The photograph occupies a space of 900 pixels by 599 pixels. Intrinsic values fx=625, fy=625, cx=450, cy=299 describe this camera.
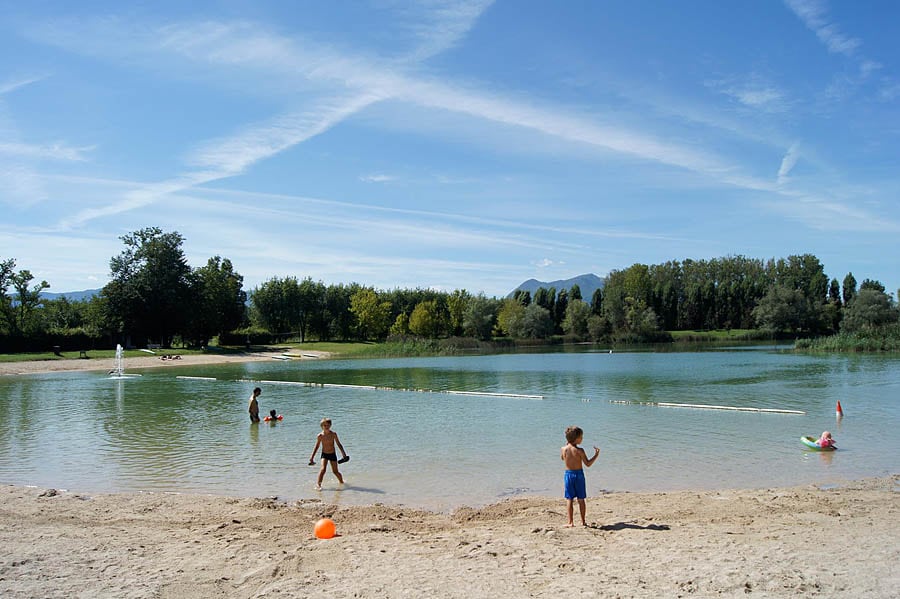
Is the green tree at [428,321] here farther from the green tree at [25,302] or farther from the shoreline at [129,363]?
the green tree at [25,302]

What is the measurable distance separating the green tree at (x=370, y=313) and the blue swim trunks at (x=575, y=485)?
98243 millimetres

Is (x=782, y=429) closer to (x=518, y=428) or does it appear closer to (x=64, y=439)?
(x=518, y=428)

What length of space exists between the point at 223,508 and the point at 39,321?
7669 cm

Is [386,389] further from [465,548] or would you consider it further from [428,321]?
[428,321]

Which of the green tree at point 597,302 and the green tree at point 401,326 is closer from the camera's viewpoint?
the green tree at point 401,326

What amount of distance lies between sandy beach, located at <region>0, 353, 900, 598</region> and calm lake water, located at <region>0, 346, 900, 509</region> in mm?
1741

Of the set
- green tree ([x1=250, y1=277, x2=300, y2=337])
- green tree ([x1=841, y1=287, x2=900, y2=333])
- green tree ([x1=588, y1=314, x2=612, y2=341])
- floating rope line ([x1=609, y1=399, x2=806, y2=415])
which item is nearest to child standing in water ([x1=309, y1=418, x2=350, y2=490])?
floating rope line ([x1=609, y1=399, x2=806, y2=415])

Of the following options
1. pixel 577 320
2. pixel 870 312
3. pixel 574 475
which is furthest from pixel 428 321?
pixel 574 475

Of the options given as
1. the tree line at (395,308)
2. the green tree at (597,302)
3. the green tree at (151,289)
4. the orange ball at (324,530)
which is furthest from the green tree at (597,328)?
the orange ball at (324,530)

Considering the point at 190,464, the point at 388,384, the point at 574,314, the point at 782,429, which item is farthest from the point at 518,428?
the point at 574,314

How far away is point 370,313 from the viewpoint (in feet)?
354

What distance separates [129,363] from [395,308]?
64.4m

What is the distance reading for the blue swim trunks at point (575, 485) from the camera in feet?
34.2

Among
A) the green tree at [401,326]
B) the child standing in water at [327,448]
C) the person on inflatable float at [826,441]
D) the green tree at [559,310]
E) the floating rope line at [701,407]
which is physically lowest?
the floating rope line at [701,407]
